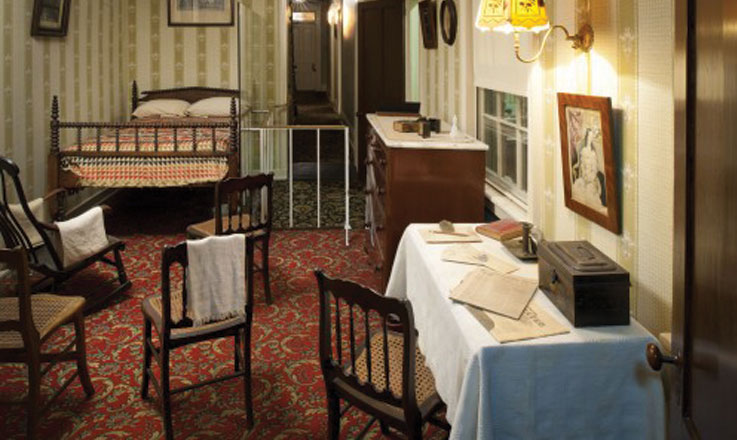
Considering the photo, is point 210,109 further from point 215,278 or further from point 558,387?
point 558,387

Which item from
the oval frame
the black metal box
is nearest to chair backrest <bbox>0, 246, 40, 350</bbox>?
the black metal box

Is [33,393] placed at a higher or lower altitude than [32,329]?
lower

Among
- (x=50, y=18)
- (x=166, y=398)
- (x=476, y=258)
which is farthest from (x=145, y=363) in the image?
(x=50, y=18)

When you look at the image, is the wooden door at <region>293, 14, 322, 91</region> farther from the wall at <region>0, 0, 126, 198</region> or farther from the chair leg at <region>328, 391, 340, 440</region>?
the chair leg at <region>328, 391, 340, 440</region>

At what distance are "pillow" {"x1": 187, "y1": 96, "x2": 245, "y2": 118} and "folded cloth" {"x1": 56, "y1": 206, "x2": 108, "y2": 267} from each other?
3.60 m

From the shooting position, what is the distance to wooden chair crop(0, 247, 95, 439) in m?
2.68

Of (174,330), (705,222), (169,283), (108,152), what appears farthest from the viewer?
A: (108,152)

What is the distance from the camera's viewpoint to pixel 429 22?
5902 millimetres

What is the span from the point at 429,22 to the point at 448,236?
3.36 m

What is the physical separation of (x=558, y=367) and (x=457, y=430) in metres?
0.33

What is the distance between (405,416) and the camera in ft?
6.90

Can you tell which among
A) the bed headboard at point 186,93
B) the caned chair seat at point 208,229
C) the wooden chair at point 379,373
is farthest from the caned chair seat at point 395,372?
the bed headboard at point 186,93

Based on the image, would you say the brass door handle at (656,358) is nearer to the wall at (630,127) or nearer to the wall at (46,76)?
the wall at (630,127)

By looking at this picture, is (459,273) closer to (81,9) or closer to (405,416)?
(405,416)
